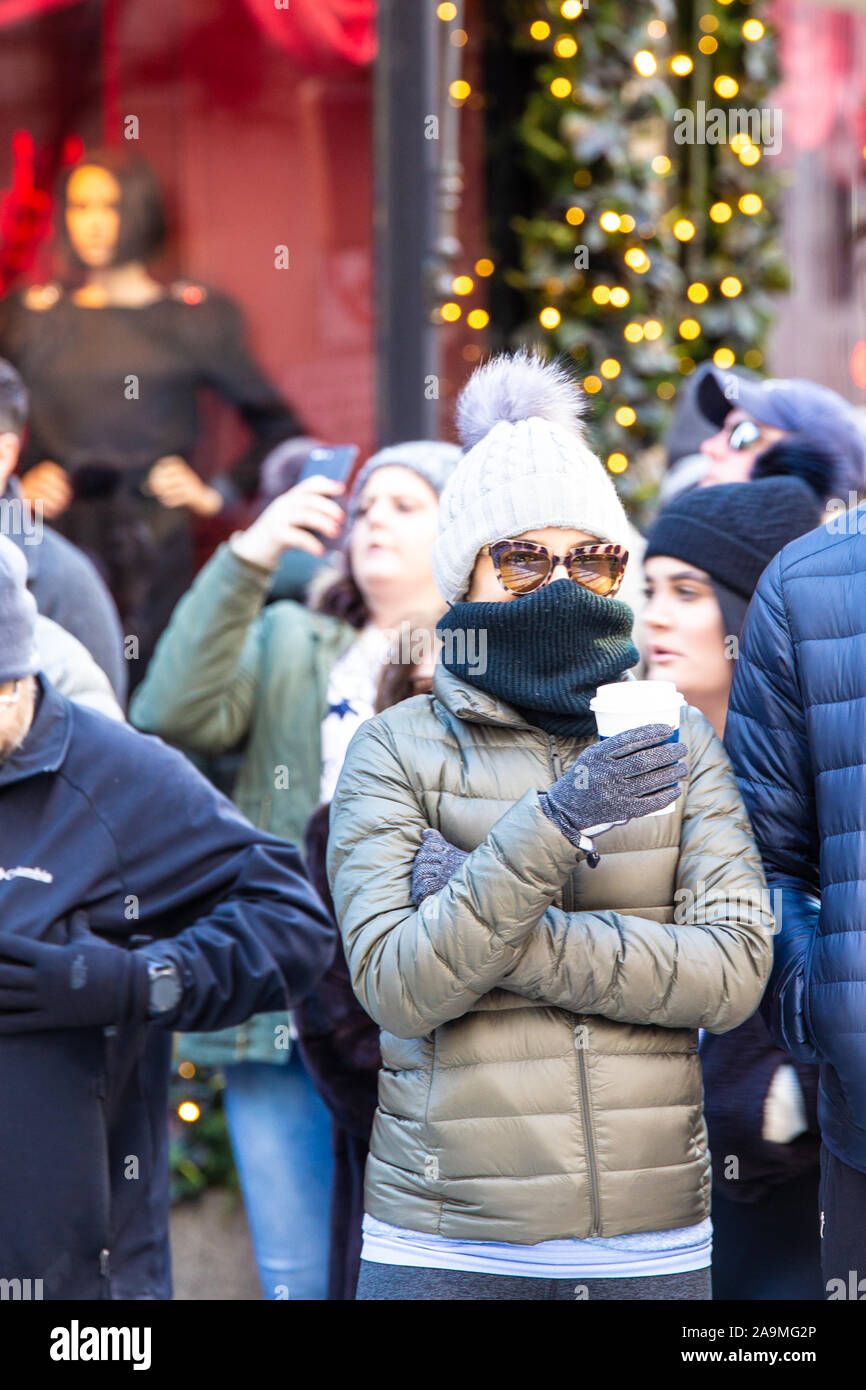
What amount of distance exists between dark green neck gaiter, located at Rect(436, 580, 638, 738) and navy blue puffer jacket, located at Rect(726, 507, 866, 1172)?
25 centimetres

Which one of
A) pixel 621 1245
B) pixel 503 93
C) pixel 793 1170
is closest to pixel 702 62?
pixel 503 93

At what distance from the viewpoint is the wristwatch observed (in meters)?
2.71

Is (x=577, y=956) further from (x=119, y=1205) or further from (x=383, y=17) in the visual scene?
(x=383, y=17)

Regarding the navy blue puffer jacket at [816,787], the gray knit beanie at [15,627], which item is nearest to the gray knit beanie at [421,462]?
the gray knit beanie at [15,627]

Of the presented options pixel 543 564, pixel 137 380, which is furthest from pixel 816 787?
pixel 137 380

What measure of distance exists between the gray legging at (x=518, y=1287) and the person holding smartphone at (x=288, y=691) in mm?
1262

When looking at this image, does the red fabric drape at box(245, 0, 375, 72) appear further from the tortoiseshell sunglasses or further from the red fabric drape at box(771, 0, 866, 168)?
the tortoiseshell sunglasses

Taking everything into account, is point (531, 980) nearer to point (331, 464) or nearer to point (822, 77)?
point (331, 464)

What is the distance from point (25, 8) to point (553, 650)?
406 centimetres

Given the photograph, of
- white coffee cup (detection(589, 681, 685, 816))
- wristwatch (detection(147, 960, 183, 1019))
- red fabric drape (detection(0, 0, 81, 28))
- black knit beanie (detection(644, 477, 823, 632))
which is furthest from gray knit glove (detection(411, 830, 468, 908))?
red fabric drape (detection(0, 0, 81, 28))

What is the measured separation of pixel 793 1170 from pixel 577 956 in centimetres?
89

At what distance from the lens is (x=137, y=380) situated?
5.36 metres

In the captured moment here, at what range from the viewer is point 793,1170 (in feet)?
9.41
